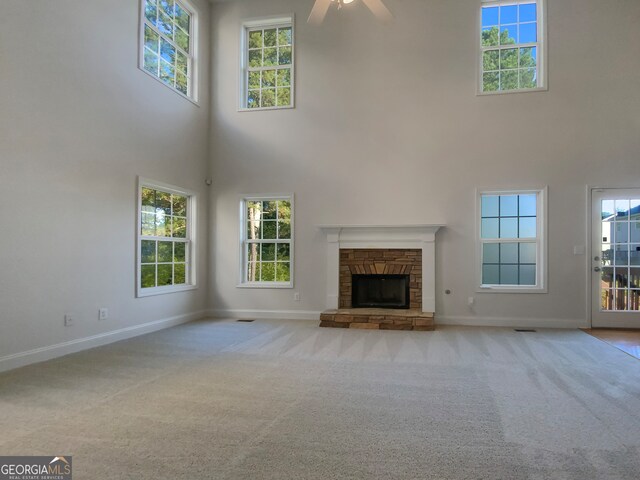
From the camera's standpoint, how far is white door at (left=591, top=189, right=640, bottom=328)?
5770 mm

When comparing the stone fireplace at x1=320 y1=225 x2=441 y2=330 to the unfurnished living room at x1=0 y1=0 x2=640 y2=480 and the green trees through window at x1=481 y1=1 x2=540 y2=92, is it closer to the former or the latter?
the unfurnished living room at x1=0 y1=0 x2=640 y2=480

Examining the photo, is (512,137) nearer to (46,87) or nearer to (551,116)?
(551,116)

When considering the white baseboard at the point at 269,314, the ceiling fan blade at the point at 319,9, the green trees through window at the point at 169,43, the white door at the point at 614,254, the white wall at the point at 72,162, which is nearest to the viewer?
the ceiling fan blade at the point at 319,9

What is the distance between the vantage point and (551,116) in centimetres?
589

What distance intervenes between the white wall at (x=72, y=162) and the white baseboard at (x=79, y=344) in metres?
0.06

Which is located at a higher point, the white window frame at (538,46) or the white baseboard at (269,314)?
the white window frame at (538,46)

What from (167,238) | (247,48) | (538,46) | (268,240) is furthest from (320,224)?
(538,46)

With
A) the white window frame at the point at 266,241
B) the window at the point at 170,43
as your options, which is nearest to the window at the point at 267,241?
the white window frame at the point at 266,241

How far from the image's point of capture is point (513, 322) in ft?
19.4

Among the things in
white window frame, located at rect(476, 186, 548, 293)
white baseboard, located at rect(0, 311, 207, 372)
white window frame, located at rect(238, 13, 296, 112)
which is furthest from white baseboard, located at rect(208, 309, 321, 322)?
white window frame, located at rect(238, 13, 296, 112)

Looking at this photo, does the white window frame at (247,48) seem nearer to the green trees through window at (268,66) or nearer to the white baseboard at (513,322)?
the green trees through window at (268,66)

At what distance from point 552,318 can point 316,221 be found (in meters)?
3.72

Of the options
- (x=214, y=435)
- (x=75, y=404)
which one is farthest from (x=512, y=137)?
(x=75, y=404)

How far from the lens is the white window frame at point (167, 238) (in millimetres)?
5219
